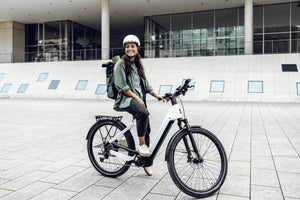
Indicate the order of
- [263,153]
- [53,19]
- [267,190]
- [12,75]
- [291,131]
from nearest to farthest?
[267,190] → [263,153] → [291,131] → [12,75] → [53,19]

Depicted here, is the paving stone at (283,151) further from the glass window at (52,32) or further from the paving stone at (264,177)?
the glass window at (52,32)

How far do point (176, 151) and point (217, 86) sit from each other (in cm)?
1616

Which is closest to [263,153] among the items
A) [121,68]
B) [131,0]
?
[121,68]

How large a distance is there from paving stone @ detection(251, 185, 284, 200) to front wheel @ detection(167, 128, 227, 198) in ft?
1.30

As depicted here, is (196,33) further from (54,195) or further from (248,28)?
(54,195)

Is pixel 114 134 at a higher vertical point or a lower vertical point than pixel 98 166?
higher

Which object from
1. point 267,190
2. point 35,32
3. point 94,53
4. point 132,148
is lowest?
point 267,190

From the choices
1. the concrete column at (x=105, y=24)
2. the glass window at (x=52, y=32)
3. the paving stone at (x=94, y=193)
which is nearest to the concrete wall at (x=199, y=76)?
the concrete column at (x=105, y=24)

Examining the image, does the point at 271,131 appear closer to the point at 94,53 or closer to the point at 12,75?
the point at 94,53

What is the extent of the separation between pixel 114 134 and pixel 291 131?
5287mm

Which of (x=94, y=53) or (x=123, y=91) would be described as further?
(x=94, y=53)

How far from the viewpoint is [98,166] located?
388cm

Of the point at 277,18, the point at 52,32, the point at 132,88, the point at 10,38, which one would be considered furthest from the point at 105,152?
the point at 10,38

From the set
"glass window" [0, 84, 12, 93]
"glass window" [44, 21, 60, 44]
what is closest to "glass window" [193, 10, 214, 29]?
"glass window" [44, 21, 60, 44]
